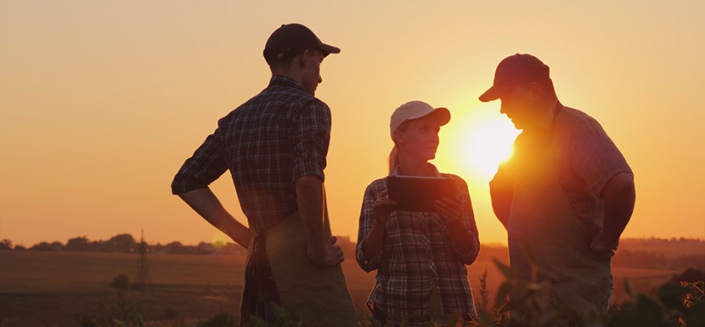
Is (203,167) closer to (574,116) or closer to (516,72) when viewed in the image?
(516,72)

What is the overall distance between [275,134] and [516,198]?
4.29ft

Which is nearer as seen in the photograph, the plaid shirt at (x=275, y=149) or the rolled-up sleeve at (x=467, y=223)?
the plaid shirt at (x=275, y=149)

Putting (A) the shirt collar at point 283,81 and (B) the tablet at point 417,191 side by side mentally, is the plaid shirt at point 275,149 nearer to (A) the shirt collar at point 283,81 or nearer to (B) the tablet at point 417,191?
Result: (A) the shirt collar at point 283,81

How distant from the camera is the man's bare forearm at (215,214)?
379 cm

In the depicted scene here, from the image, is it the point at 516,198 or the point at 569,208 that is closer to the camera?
the point at 569,208

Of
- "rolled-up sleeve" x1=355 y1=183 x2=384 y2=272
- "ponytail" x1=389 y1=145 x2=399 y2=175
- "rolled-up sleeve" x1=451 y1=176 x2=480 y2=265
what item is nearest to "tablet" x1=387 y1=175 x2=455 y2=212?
"rolled-up sleeve" x1=451 y1=176 x2=480 y2=265

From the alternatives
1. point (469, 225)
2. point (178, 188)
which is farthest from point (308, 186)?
point (469, 225)

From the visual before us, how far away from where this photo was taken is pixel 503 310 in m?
1.06

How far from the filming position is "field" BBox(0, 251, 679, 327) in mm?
65625

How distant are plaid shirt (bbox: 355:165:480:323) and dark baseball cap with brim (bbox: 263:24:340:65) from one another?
1733mm

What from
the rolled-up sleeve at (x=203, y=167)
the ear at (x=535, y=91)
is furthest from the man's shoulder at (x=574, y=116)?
the rolled-up sleeve at (x=203, y=167)

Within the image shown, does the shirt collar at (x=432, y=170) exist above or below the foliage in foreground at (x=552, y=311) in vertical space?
above

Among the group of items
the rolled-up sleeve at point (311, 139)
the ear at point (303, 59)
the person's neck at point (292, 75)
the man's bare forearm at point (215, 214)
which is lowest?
the man's bare forearm at point (215, 214)

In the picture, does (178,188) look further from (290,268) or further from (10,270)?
(10,270)
